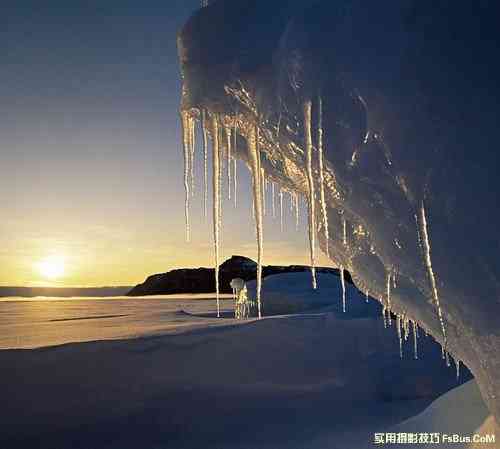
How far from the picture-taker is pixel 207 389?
233 inches

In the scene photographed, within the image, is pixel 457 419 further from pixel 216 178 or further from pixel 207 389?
pixel 207 389

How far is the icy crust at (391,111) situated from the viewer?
202 cm

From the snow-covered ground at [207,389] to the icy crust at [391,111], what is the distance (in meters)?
1.70

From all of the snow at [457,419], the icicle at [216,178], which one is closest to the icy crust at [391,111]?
the icicle at [216,178]

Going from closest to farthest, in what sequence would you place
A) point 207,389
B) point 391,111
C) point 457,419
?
point 391,111
point 457,419
point 207,389

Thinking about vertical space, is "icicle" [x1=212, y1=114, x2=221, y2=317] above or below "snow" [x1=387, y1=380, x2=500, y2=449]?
above

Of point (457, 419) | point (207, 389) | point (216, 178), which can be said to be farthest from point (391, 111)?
point (207, 389)

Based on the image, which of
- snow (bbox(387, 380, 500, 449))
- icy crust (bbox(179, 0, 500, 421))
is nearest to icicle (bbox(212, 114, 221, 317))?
icy crust (bbox(179, 0, 500, 421))

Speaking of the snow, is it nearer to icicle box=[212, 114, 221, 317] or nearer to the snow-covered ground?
the snow-covered ground

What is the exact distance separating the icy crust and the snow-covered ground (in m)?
1.70

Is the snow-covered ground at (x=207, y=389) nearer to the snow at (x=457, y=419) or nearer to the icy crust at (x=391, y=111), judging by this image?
the snow at (x=457, y=419)

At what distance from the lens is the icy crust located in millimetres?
2018

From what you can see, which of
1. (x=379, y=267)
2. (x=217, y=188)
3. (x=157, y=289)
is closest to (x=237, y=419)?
(x=379, y=267)

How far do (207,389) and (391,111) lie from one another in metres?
4.93
